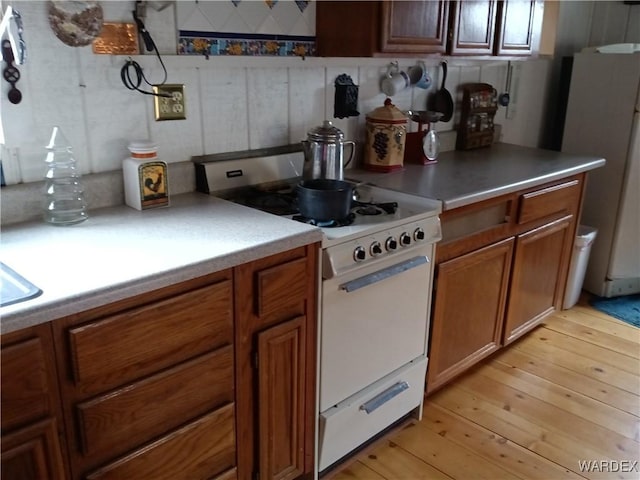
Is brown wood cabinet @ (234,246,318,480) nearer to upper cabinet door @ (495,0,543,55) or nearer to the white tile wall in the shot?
the white tile wall

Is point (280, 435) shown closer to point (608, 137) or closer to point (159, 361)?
point (159, 361)

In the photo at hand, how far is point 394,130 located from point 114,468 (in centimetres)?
163

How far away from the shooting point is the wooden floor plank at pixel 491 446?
1.95 metres

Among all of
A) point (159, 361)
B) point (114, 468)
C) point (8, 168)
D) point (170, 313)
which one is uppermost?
point (8, 168)

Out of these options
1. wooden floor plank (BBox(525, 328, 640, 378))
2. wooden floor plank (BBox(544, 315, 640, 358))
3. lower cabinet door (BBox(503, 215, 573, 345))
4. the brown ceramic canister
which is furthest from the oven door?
wooden floor plank (BBox(544, 315, 640, 358))

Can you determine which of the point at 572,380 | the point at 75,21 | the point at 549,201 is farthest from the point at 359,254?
the point at 572,380

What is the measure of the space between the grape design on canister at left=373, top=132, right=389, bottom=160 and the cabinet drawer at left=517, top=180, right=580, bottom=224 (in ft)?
1.95

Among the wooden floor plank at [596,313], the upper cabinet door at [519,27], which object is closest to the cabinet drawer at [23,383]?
the upper cabinet door at [519,27]

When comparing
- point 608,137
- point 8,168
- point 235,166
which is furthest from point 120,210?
point 608,137

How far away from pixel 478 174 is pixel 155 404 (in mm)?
1626

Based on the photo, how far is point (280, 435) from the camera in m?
1.65

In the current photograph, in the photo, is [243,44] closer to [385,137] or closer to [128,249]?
[385,137]

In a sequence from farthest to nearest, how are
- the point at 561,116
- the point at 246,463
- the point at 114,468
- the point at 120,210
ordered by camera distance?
1. the point at 561,116
2. the point at 120,210
3. the point at 246,463
4. the point at 114,468

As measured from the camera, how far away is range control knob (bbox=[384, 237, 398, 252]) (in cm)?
174
